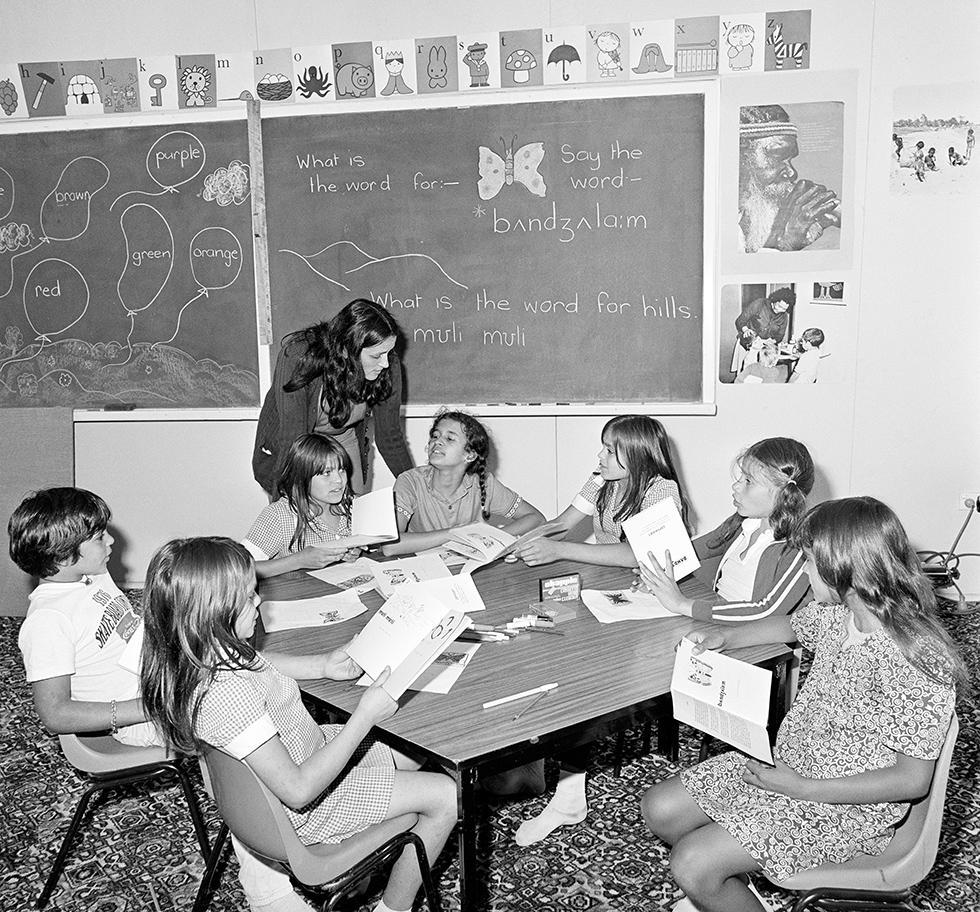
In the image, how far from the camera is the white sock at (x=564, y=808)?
265 cm

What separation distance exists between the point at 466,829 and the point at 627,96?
338cm

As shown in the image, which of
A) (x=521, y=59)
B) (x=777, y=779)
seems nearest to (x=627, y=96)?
(x=521, y=59)

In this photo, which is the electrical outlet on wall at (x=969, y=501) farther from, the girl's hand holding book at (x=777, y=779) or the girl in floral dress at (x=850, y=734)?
the girl's hand holding book at (x=777, y=779)

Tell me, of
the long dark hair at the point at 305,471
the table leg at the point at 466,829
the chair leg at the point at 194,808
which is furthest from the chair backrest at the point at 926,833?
the long dark hair at the point at 305,471

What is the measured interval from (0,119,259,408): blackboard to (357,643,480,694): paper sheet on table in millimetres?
2797

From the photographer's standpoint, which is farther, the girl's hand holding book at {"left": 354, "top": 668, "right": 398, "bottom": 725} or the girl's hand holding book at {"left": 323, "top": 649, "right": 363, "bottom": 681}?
the girl's hand holding book at {"left": 323, "top": 649, "right": 363, "bottom": 681}

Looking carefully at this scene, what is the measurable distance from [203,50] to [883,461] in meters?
3.65

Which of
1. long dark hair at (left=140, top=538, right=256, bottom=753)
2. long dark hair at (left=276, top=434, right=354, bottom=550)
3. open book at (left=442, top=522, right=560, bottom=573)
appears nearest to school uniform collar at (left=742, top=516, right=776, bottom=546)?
open book at (left=442, top=522, right=560, bottom=573)

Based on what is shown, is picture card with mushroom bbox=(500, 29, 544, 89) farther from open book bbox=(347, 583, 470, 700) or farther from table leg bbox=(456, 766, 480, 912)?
table leg bbox=(456, 766, 480, 912)

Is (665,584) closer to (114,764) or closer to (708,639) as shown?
(708,639)

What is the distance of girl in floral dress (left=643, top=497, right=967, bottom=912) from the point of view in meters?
1.75

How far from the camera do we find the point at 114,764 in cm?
230

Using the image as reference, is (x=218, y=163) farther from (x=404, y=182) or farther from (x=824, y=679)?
Result: (x=824, y=679)

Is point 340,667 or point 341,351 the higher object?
point 341,351
